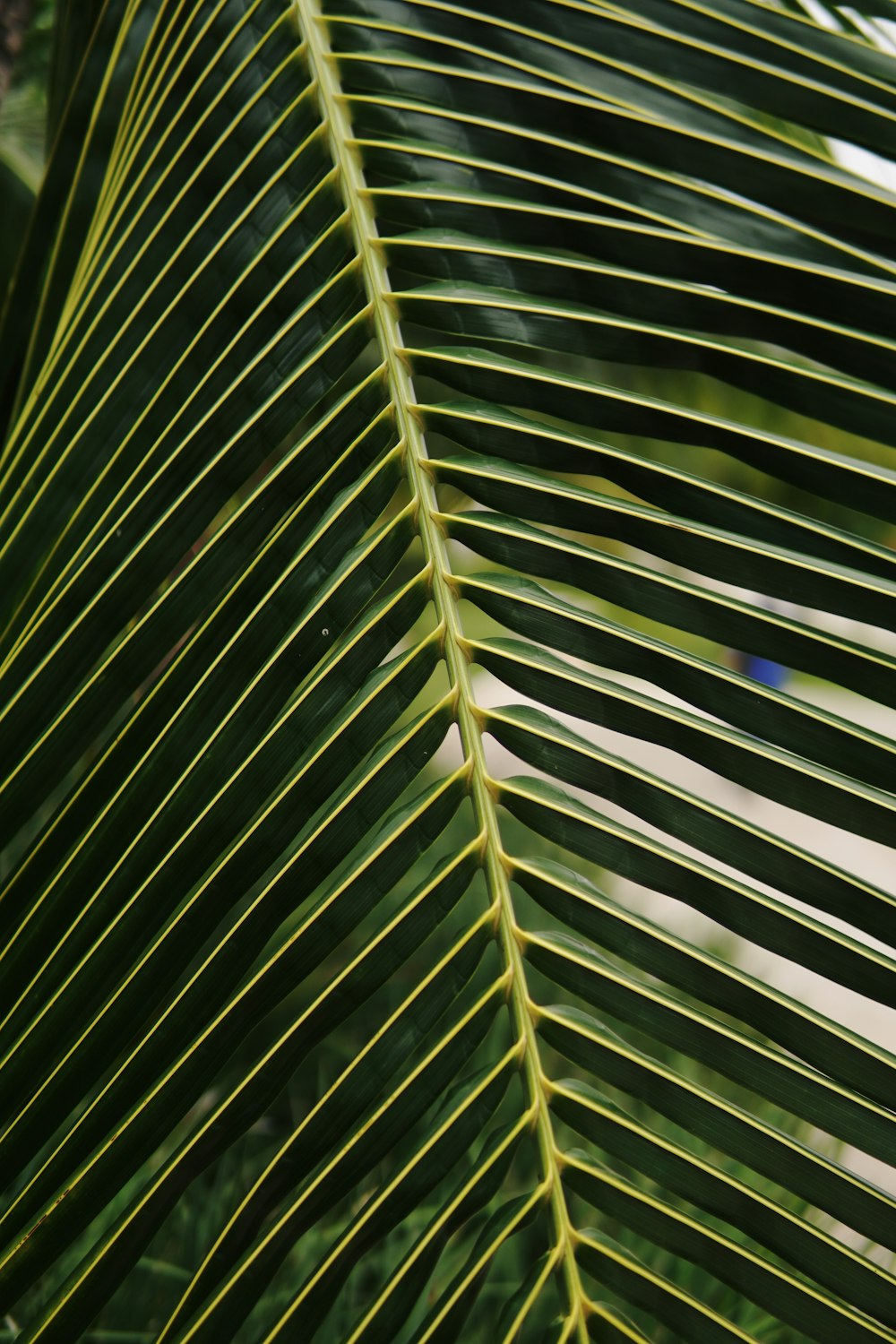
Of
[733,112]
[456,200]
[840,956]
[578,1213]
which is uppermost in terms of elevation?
[733,112]

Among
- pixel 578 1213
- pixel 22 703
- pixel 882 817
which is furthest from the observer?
pixel 578 1213

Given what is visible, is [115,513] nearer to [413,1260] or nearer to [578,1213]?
[413,1260]

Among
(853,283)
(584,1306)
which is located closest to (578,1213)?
(584,1306)

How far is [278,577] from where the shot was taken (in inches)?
17.2

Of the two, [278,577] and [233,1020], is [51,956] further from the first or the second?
[278,577]

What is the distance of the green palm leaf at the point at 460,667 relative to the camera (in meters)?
0.40

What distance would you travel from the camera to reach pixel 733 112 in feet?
1.51

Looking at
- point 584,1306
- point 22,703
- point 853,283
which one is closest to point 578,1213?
point 584,1306

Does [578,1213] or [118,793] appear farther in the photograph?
[578,1213]

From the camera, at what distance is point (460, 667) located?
16.9 inches

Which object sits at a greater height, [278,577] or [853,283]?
[853,283]

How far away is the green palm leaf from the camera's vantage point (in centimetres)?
40

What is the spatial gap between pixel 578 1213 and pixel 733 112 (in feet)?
5.26

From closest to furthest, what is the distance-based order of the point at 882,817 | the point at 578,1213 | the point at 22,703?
1. the point at 882,817
2. the point at 22,703
3. the point at 578,1213
